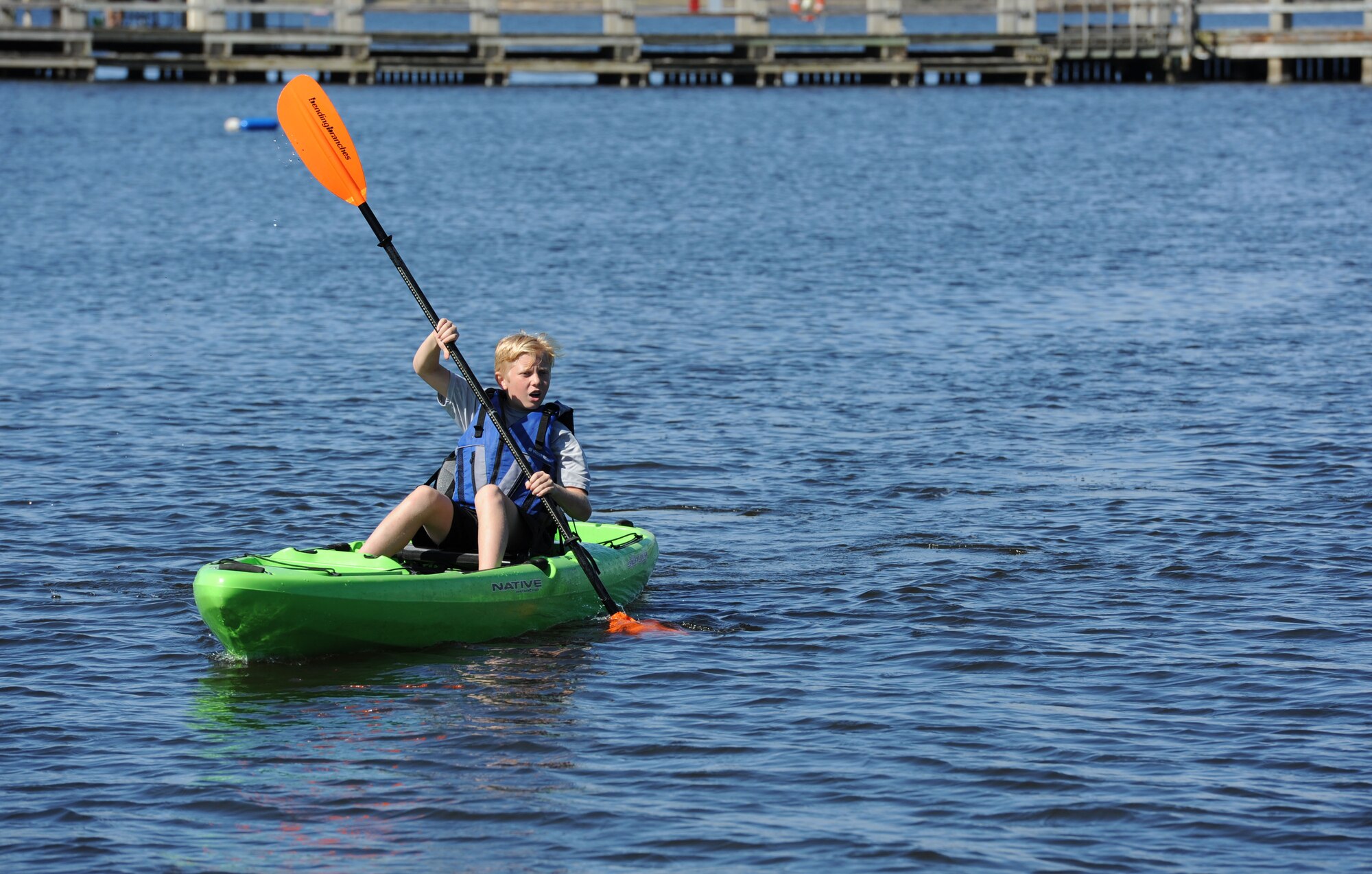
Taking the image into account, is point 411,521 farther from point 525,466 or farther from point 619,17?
point 619,17

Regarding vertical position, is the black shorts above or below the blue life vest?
below

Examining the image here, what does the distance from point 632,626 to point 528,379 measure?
1084 millimetres

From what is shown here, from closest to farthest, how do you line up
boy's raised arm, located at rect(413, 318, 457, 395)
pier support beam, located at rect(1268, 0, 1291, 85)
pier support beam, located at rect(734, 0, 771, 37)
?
1. boy's raised arm, located at rect(413, 318, 457, 395)
2. pier support beam, located at rect(1268, 0, 1291, 85)
3. pier support beam, located at rect(734, 0, 771, 37)

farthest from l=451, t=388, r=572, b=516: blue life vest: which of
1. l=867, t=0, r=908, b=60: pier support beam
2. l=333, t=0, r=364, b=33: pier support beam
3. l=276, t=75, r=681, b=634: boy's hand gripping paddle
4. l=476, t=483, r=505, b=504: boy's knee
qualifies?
l=867, t=0, r=908, b=60: pier support beam

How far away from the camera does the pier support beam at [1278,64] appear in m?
46.7

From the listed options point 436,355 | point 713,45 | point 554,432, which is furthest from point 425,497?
point 713,45

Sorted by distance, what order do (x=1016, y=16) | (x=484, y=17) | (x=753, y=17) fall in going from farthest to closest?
1. (x=753, y=17)
2. (x=1016, y=16)
3. (x=484, y=17)

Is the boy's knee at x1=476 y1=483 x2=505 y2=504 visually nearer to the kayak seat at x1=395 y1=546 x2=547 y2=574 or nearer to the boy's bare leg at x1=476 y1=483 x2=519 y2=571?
→ the boy's bare leg at x1=476 y1=483 x2=519 y2=571

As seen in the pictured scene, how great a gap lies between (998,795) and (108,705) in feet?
10.1

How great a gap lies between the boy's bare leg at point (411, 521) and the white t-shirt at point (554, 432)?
427 millimetres

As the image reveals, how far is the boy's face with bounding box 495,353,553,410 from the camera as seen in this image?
6.95 metres

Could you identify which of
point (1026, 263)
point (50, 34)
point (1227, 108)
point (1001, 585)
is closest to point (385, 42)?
point (50, 34)

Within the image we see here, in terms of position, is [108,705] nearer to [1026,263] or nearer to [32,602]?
[32,602]

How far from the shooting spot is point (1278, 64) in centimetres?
4672
